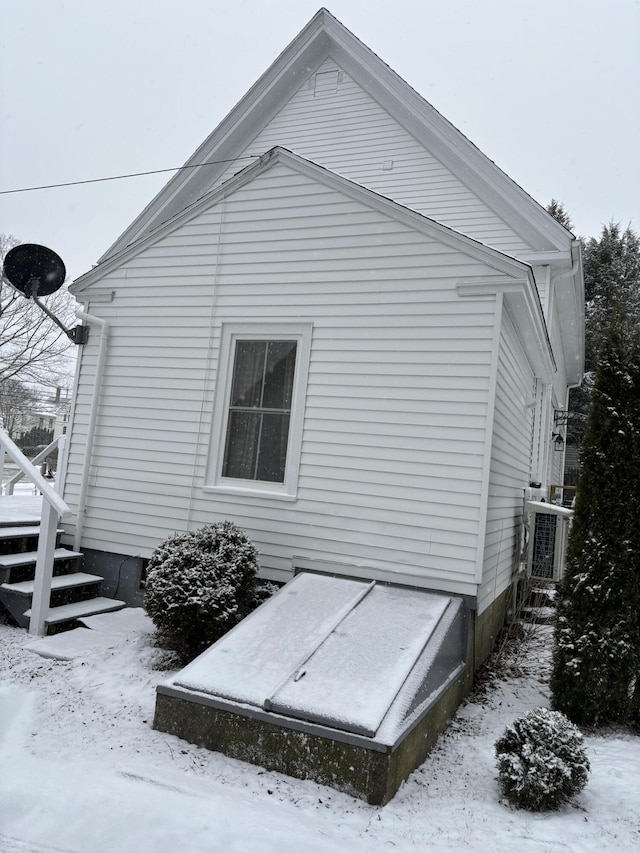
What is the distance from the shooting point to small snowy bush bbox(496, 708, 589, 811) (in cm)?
359

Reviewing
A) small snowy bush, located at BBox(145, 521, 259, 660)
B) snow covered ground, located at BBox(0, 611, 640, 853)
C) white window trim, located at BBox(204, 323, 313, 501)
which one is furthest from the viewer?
white window trim, located at BBox(204, 323, 313, 501)

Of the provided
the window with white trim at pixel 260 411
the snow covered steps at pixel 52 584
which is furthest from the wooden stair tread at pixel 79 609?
the window with white trim at pixel 260 411

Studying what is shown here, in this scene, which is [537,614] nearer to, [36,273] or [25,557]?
[25,557]

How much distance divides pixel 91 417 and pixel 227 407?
1.63 metres

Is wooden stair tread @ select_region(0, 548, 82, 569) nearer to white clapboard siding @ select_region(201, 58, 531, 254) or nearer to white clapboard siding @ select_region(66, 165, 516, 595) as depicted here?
white clapboard siding @ select_region(66, 165, 516, 595)

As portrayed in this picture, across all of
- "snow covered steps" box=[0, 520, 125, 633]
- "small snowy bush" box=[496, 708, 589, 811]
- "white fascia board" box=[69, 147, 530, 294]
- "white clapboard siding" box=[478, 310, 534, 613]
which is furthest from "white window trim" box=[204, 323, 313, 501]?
"small snowy bush" box=[496, 708, 589, 811]

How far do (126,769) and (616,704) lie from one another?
3494 millimetres

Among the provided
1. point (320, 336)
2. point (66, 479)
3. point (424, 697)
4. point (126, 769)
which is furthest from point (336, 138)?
point (126, 769)

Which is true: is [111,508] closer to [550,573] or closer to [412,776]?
[412,776]

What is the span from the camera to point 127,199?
6003 centimetres

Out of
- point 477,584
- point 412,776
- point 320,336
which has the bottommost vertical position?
point 412,776

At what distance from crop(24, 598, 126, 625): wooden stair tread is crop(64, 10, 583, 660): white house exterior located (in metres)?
0.25

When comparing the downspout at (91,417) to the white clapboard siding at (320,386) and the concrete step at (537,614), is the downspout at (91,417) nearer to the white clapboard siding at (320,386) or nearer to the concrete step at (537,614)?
the white clapboard siding at (320,386)

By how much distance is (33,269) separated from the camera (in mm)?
7086
